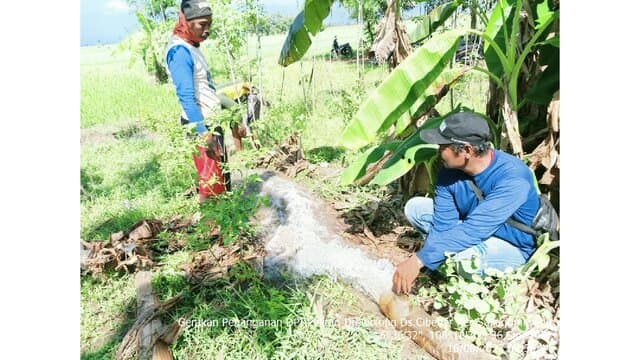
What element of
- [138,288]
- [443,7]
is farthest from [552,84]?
[138,288]

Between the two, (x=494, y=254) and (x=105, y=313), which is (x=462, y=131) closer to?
(x=494, y=254)

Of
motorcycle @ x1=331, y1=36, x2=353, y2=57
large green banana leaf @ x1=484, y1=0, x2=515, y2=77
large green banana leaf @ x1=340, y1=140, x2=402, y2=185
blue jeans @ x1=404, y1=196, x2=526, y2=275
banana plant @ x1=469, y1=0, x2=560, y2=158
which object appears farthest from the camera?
motorcycle @ x1=331, y1=36, x2=353, y2=57

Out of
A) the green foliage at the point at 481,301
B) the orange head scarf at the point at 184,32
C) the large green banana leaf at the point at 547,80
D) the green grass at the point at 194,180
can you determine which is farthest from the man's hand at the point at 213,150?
the large green banana leaf at the point at 547,80

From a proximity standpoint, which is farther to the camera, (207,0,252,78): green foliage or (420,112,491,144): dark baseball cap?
(207,0,252,78): green foliage

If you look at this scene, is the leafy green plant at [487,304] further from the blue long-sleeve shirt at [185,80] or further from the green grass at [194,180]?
the blue long-sleeve shirt at [185,80]

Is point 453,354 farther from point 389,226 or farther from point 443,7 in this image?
point 443,7

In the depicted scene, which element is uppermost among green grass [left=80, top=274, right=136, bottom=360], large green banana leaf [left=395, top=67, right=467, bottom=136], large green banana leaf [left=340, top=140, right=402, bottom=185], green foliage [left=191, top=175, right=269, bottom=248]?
large green banana leaf [left=395, top=67, right=467, bottom=136]

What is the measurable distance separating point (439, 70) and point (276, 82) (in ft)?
3.21

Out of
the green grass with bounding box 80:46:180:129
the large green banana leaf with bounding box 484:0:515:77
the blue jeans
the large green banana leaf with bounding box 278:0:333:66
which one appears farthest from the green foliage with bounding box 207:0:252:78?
the blue jeans

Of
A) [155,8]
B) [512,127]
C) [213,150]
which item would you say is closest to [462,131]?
[512,127]

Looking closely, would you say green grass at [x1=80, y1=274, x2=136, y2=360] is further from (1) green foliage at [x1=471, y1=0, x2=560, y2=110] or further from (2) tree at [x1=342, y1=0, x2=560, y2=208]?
(1) green foliage at [x1=471, y1=0, x2=560, y2=110]

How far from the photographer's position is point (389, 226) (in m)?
2.46

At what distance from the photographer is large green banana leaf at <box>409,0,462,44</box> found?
2.40 meters

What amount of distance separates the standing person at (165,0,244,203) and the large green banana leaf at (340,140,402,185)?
1.79 feet
